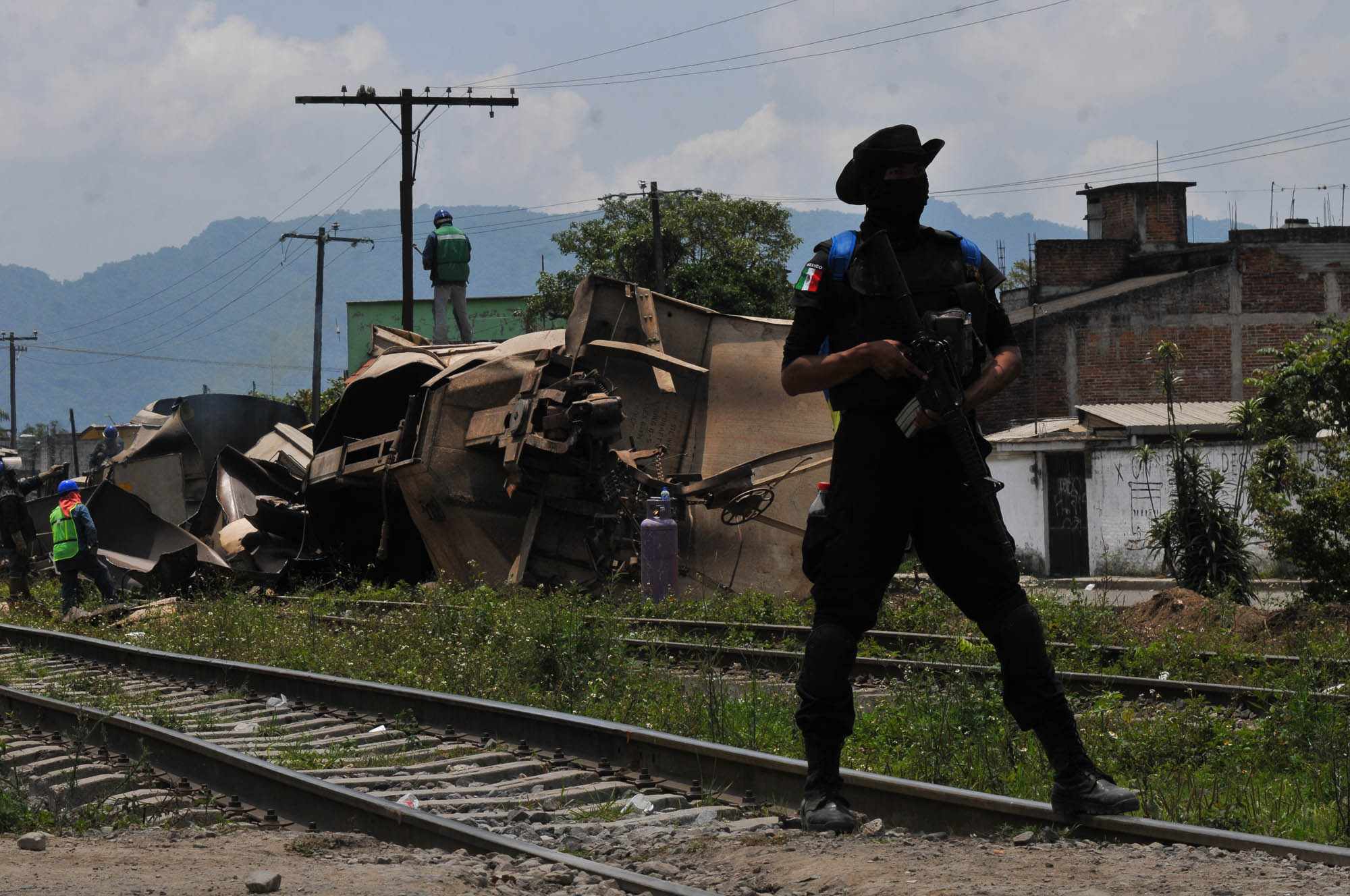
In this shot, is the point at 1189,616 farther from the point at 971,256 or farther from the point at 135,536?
the point at 135,536

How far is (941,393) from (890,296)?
0.44 meters

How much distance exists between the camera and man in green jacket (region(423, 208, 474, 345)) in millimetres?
24969

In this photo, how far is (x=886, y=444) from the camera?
14.5 ft

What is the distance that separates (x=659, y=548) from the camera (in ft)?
43.9

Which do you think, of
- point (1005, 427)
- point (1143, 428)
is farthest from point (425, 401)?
point (1005, 427)

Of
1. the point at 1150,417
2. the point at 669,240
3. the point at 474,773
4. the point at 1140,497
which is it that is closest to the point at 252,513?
the point at 474,773

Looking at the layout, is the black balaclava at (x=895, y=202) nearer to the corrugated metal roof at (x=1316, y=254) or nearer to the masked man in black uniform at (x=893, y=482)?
the masked man in black uniform at (x=893, y=482)

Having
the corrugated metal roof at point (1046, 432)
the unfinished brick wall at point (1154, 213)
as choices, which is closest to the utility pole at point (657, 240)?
the unfinished brick wall at point (1154, 213)

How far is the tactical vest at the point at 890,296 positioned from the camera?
14.7ft

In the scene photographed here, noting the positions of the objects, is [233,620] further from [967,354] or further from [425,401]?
[967,354]

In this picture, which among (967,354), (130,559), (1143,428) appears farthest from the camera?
(1143,428)

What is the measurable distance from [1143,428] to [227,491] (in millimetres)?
14109

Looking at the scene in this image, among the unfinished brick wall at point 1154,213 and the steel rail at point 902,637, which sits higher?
the unfinished brick wall at point 1154,213

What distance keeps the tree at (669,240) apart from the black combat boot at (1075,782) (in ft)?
154
